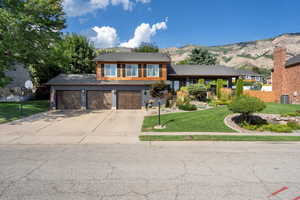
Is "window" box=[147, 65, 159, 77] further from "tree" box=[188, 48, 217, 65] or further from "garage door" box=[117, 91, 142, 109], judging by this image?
"tree" box=[188, 48, 217, 65]

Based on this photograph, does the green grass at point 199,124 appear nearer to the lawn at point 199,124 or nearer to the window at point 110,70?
the lawn at point 199,124

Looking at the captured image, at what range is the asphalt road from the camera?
379 cm

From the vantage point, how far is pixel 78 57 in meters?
29.3

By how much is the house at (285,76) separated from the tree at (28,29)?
1060 inches

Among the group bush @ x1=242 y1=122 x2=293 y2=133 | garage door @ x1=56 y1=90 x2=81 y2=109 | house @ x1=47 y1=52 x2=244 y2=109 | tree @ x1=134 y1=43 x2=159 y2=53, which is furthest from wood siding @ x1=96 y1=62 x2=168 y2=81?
tree @ x1=134 y1=43 x2=159 y2=53

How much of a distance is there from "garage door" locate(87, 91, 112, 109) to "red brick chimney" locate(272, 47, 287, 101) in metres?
21.7

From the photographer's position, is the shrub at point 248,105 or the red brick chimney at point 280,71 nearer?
the shrub at point 248,105

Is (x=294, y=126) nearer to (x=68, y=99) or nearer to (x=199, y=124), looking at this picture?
(x=199, y=124)

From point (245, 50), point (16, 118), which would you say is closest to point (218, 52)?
point (245, 50)

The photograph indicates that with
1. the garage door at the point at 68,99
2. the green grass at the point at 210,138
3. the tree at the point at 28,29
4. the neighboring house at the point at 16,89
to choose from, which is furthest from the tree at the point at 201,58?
the green grass at the point at 210,138

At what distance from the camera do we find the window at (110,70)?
22172mm

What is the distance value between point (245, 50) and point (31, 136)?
165 metres

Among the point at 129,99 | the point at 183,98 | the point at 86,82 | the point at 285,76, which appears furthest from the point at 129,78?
the point at 285,76

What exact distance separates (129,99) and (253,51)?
150113 millimetres
